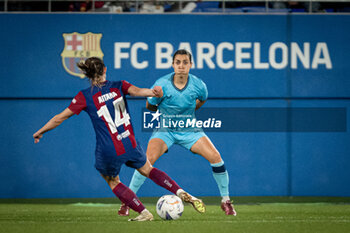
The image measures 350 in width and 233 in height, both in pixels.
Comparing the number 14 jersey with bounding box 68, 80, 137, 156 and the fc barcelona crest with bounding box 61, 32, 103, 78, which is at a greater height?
the fc barcelona crest with bounding box 61, 32, 103, 78

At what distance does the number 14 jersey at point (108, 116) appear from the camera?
17.3ft

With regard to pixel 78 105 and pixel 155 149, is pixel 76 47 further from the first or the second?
pixel 78 105

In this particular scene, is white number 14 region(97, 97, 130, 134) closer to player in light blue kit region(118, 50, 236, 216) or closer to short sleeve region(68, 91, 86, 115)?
short sleeve region(68, 91, 86, 115)

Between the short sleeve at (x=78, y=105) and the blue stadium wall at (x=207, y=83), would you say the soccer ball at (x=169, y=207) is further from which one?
the blue stadium wall at (x=207, y=83)

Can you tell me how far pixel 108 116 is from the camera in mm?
5301

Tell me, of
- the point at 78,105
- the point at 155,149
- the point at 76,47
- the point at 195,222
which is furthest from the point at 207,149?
the point at 76,47

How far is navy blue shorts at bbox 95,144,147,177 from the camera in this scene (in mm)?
5258

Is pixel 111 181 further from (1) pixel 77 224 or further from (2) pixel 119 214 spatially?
(2) pixel 119 214

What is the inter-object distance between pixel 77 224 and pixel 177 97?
2096 mm

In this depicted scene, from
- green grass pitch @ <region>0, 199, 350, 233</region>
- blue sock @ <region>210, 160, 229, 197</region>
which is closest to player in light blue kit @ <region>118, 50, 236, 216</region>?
blue sock @ <region>210, 160, 229, 197</region>

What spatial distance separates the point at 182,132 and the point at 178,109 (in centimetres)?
33

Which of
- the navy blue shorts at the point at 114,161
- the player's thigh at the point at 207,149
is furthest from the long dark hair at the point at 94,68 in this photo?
the player's thigh at the point at 207,149

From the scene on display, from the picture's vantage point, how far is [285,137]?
9.27 meters

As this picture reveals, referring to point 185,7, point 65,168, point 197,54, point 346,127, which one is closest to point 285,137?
point 346,127
